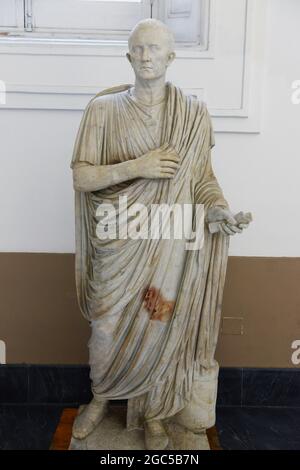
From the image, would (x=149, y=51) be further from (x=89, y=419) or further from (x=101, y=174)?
(x=89, y=419)

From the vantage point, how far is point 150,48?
73.8 inches

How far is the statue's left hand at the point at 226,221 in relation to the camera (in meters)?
1.88

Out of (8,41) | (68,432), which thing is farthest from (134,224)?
(8,41)

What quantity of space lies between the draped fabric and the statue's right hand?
2.2 inches

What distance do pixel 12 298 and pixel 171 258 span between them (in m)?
1.14

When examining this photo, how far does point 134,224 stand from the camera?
201 centimetres

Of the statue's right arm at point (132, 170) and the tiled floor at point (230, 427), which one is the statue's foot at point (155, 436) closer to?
the tiled floor at point (230, 427)

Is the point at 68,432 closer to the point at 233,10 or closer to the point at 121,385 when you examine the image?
the point at 121,385

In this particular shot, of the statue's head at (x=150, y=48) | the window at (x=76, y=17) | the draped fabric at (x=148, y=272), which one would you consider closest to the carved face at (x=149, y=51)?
the statue's head at (x=150, y=48)

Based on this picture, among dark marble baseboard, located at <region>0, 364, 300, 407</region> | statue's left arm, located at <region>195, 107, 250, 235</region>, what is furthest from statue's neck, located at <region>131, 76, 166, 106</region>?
dark marble baseboard, located at <region>0, 364, 300, 407</region>

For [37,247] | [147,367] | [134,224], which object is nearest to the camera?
[134,224]

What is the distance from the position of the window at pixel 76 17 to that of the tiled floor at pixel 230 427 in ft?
6.78

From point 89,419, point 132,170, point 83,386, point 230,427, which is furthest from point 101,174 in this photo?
point 230,427

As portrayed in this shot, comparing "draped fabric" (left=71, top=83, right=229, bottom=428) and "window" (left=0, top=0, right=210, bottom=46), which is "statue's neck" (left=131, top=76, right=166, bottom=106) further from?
"window" (left=0, top=0, right=210, bottom=46)
